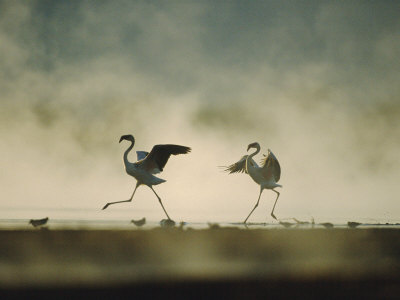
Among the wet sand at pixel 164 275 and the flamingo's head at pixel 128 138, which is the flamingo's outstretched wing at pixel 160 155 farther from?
the wet sand at pixel 164 275

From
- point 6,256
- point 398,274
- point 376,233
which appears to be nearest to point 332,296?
point 398,274

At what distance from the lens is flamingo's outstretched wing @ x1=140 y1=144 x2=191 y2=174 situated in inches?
645

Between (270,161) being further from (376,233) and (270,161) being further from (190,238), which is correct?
(190,238)

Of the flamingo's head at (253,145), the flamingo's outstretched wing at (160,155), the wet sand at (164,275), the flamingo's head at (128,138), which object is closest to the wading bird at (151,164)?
the flamingo's outstretched wing at (160,155)

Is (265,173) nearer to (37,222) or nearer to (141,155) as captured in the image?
(141,155)

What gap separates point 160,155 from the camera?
16.6m

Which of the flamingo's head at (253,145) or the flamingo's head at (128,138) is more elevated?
the flamingo's head at (128,138)

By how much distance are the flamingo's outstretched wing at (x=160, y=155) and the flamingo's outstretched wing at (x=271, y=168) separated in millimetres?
3266

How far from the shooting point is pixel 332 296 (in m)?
3.53

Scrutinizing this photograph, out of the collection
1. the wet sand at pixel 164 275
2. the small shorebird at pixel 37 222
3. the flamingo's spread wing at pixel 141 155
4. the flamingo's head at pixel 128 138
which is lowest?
the wet sand at pixel 164 275

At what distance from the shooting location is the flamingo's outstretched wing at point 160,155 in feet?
53.8

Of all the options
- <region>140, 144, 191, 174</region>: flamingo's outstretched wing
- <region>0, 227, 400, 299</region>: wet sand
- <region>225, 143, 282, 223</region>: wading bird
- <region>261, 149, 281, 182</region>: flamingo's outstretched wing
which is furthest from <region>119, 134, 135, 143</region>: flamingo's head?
<region>0, 227, 400, 299</region>: wet sand

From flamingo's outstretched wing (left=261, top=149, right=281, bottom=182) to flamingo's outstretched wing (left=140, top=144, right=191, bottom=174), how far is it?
3.27 metres

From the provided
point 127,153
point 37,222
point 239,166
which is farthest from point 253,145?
point 37,222
